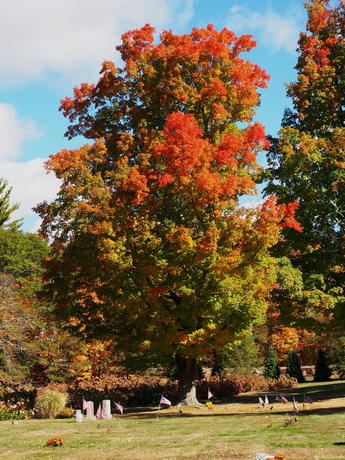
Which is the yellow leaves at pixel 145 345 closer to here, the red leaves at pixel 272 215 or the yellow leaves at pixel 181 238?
the yellow leaves at pixel 181 238

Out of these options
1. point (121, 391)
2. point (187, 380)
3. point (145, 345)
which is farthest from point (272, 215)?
point (121, 391)

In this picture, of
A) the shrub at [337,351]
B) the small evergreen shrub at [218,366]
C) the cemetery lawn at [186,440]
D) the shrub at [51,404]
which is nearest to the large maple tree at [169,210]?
the shrub at [51,404]

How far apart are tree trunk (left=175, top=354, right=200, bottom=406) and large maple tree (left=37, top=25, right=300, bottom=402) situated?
6cm

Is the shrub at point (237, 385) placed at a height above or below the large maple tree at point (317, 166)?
below

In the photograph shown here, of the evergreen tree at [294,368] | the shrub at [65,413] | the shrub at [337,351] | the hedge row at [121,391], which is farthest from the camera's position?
the evergreen tree at [294,368]

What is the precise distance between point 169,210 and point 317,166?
602 centimetres

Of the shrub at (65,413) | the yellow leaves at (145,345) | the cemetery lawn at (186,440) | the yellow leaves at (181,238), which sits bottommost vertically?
the cemetery lawn at (186,440)

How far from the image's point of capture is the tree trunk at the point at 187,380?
67.1ft

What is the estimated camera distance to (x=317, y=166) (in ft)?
64.8

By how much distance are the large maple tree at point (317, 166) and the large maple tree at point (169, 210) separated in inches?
55.9

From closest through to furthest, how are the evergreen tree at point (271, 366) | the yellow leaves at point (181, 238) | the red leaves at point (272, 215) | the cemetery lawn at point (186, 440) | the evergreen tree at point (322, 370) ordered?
1. the cemetery lawn at point (186, 440)
2. the yellow leaves at point (181, 238)
3. the red leaves at point (272, 215)
4. the evergreen tree at point (271, 366)
5. the evergreen tree at point (322, 370)

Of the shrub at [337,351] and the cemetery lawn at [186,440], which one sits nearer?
the cemetery lawn at [186,440]

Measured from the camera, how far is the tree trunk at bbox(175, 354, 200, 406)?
67.1 feet

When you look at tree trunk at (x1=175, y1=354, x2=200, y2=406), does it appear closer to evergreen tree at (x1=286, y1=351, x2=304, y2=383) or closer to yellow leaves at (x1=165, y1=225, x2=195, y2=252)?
yellow leaves at (x1=165, y1=225, x2=195, y2=252)
